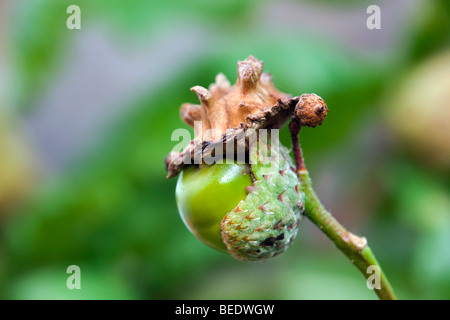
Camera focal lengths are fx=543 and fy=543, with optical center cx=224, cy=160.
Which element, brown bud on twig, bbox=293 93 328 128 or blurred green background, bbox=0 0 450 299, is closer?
brown bud on twig, bbox=293 93 328 128

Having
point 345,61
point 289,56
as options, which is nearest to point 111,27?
point 289,56

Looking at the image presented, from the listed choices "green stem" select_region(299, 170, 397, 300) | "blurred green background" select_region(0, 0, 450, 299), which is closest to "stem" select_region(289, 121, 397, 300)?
"green stem" select_region(299, 170, 397, 300)

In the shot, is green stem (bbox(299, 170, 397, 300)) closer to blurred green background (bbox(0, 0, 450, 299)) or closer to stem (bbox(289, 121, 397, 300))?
stem (bbox(289, 121, 397, 300))

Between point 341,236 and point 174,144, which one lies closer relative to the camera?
point 341,236

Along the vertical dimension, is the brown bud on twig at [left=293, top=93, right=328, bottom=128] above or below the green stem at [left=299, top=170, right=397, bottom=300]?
above

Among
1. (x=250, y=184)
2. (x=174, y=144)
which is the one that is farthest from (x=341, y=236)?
(x=174, y=144)

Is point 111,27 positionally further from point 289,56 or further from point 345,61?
point 345,61

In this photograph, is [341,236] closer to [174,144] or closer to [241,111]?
[241,111]

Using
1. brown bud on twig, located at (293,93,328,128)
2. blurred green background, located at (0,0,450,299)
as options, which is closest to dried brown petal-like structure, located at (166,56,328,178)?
brown bud on twig, located at (293,93,328,128)
